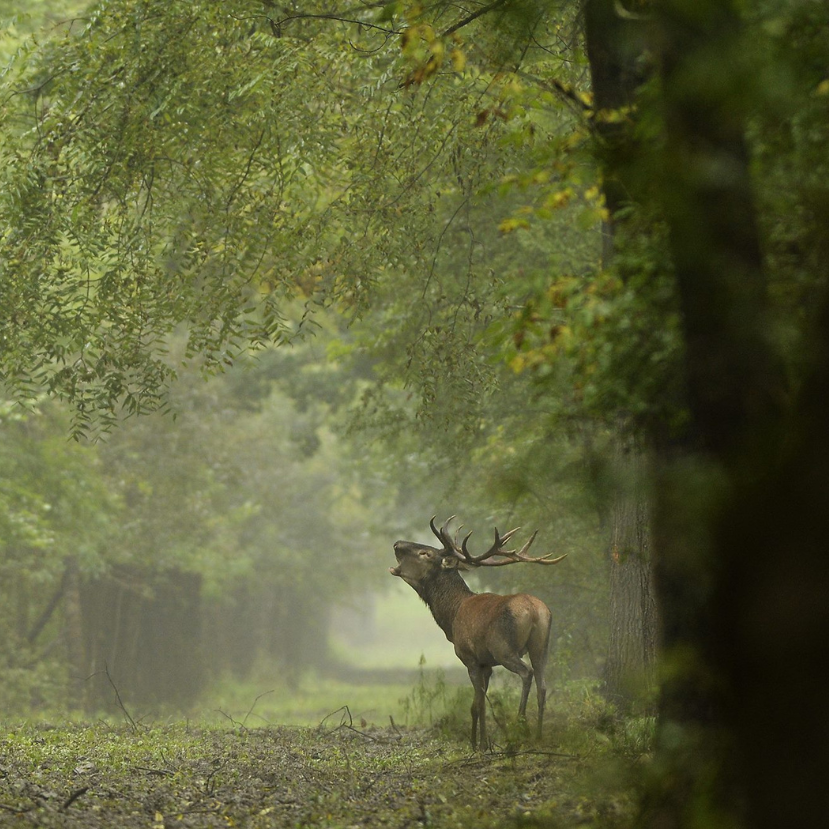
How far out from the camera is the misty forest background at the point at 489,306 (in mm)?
4215

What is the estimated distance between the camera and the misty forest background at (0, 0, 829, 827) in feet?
13.8

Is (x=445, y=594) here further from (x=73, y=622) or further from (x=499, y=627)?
(x=73, y=622)

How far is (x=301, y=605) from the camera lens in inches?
1676

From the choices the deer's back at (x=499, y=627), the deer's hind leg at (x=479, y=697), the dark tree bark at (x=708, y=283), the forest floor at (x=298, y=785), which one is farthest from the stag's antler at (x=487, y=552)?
the dark tree bark at (x=708, y=283)

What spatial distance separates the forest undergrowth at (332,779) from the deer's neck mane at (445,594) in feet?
3.37

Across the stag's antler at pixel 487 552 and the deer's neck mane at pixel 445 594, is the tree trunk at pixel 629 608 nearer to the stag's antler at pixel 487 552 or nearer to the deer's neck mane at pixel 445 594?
the stag's antler at pixel 487 552

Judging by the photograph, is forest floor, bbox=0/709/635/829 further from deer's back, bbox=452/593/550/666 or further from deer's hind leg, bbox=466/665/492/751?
A: deer's back, bbox=452/593/550/666

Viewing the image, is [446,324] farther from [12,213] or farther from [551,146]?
[551,146]

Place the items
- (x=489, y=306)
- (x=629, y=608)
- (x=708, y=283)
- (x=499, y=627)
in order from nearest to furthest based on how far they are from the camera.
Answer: (x=708, y=283), (x=499, y=627), (x=629, y=608), (x=489, y=306)

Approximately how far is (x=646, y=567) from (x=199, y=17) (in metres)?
6.95

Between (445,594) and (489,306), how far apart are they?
3638mm

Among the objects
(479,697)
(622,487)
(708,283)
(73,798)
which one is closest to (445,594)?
(479,697)

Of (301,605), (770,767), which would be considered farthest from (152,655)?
(770,767)

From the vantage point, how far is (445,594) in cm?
1125
